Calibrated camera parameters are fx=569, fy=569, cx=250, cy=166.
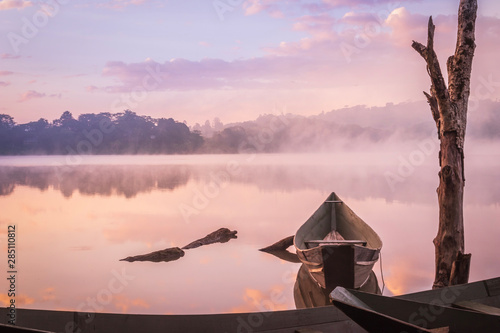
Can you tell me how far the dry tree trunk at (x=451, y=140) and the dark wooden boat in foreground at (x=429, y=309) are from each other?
307cm

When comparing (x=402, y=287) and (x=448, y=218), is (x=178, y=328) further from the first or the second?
(x=402, y=287)

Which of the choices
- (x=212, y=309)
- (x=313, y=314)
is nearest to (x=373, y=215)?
(x=212, y=309)

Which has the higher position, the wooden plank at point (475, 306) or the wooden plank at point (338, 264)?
the wooden plank at point (475, 306)

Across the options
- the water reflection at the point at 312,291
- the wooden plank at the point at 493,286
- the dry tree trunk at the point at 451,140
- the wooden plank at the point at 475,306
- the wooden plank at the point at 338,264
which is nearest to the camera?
the wooden plank at the point at 475,306

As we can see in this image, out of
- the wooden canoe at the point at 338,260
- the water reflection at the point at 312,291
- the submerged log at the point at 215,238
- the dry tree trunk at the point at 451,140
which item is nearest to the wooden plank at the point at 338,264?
the wooden canoe at the point at 338,260

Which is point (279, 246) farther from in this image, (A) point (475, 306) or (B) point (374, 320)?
(B) point (374, 320)

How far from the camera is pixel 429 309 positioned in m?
3.91

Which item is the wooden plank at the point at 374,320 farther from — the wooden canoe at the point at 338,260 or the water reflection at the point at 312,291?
the water reflection at the point at 312,291

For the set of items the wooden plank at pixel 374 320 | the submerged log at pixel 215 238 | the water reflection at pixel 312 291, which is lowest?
the water reflection at pixel 312 291

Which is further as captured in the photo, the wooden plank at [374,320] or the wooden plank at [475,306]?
the wooden plank at [475,306]

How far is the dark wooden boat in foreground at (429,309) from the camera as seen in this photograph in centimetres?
322

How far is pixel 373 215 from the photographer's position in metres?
21.2

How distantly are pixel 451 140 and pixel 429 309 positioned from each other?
4.34m

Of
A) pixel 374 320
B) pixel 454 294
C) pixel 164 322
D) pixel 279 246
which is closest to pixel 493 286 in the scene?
pixel 454 294
